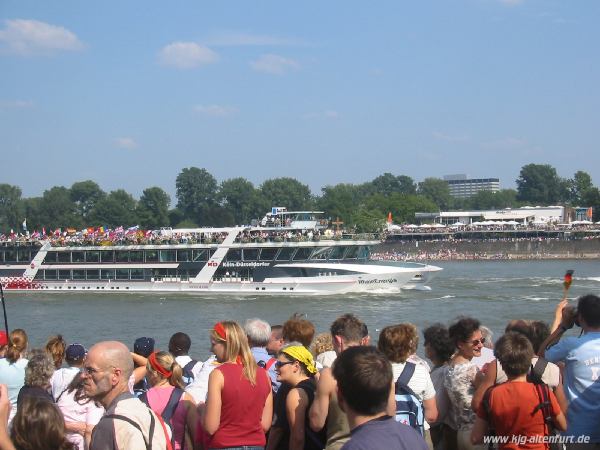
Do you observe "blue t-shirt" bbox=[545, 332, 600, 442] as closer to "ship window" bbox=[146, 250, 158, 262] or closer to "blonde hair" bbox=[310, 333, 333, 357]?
"blonde hair" bbox=[310, 333, 333, 357]

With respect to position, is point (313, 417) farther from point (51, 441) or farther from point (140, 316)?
point (140, 316)

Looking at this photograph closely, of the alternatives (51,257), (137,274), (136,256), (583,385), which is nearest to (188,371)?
(583,385)

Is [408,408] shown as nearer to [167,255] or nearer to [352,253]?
[352,253]

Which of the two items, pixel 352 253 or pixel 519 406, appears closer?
pixel 519 406

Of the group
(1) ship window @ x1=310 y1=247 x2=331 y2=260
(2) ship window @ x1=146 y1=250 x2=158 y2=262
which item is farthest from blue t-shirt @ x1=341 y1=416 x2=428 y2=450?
(2) ship window @ x1=146 y1=250 x2=158 y2=262

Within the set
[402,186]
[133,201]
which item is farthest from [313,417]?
[402,186]

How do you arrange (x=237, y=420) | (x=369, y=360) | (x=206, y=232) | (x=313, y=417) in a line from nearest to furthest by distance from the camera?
(x=369, y=360) < (x=313, y=417) < (x=237, y=420) < (x=206, y=232)

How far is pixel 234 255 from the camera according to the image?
42750 mm

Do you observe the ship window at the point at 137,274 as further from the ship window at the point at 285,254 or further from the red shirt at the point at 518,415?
the red shirt at the point at 518,415

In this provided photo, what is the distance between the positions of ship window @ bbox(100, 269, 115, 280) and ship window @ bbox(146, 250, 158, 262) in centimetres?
239

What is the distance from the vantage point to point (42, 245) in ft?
158

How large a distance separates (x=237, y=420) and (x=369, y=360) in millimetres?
1973

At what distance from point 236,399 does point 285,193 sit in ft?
467

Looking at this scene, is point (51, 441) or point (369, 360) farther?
point (51, 441)
